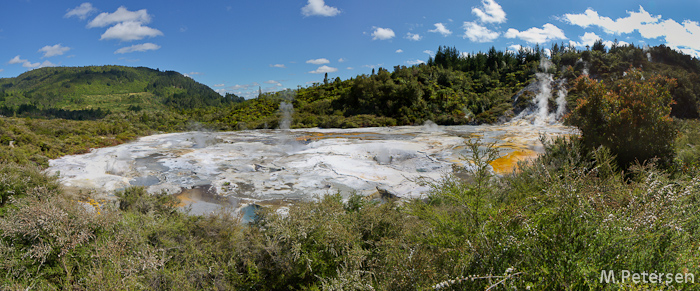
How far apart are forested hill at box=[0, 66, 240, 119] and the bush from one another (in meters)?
70.0

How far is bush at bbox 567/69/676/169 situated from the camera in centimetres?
644

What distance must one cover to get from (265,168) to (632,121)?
884 centimetres

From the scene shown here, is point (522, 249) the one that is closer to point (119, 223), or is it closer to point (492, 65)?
point (119, 223)

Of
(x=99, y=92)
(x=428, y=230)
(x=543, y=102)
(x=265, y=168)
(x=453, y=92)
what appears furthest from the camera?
(x=99, y=92)

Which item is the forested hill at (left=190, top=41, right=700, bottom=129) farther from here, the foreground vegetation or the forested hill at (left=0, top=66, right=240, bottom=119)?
the forested hill at (left=0, top=66, right=240, bottom=119)

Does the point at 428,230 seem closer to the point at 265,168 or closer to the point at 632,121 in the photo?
the point at 632,121

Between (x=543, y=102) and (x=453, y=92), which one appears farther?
(x=453, y=92)

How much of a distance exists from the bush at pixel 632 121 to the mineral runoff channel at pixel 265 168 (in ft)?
4.13

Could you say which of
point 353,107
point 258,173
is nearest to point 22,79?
point 353,107

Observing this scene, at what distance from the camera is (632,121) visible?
6586 mm

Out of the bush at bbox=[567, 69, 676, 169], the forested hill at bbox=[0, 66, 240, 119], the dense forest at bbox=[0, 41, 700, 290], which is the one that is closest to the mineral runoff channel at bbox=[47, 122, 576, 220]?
the dense forest at bbox=[0, 41, 700, 290]

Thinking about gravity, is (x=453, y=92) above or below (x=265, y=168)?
above

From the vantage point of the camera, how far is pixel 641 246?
1.78 m

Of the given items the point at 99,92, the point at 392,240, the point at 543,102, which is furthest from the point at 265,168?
the point at 99,92
